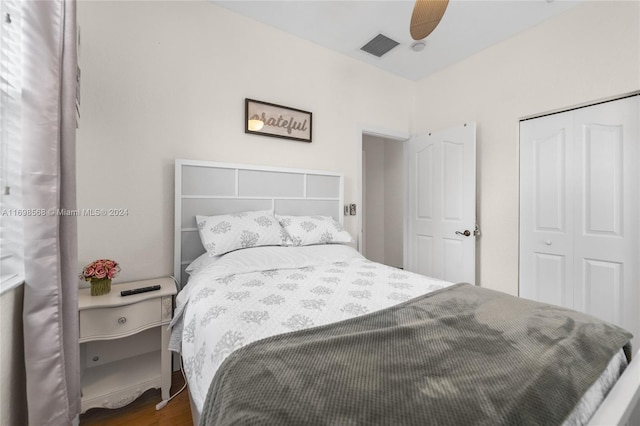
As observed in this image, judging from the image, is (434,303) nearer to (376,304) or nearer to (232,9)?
(376,304)

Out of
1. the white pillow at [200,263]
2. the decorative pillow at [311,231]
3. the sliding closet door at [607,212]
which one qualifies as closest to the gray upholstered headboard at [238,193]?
the white pillow at [200,263]

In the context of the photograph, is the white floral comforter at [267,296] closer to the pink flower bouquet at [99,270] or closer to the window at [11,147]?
the pink flower bouquet at [99,270]

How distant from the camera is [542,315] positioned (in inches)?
42.1

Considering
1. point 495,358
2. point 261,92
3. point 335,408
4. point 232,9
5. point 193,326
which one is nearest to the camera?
point 335,408

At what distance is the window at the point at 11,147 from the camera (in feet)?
3.23

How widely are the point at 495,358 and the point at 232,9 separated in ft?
9.38

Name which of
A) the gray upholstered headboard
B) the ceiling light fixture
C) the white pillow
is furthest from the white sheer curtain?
the ceiling light fixture

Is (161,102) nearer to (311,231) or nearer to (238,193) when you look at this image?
(238,193)

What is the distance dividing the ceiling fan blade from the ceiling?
843mm

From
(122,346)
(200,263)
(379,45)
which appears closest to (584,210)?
(379,45)

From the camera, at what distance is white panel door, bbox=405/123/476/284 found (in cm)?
276

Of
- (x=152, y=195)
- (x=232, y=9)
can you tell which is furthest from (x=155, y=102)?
(x=232, y=9)

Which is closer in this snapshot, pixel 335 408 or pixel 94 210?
pixel 335 408

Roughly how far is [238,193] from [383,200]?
2.81m
